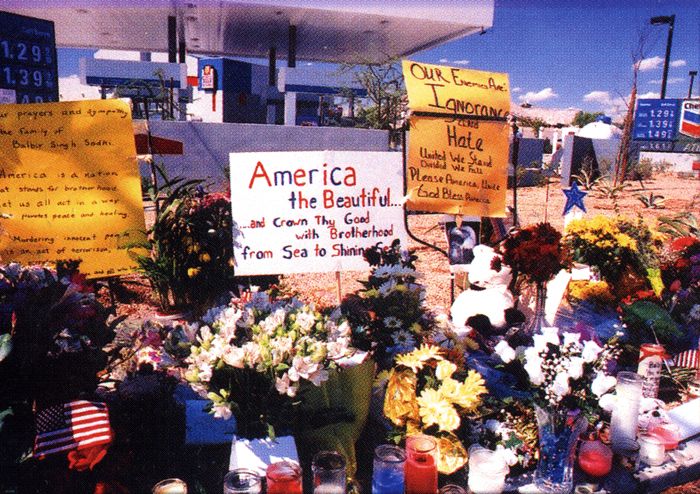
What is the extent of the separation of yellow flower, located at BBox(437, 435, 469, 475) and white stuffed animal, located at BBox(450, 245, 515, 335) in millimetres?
1140

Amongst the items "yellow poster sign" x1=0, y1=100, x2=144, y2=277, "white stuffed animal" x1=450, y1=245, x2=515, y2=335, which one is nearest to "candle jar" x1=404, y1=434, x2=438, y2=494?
"white stuffed animal" x1=450, y1=245, x2=515, y2=335

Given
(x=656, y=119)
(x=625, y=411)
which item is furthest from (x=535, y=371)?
(x=656, y=119)

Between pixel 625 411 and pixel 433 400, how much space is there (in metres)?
1.08

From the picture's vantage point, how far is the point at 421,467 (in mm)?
2176

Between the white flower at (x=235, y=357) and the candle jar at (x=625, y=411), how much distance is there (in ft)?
5.92

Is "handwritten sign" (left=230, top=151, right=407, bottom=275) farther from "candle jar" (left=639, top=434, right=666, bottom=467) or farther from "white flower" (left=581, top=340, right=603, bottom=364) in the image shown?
"candle jar" (left=639, top=434, right=666, bottom=467)

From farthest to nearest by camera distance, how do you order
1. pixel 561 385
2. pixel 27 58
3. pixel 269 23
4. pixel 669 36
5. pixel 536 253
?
pixel 669 36, pixel 269 23, pixel 27 58, pixel 536 253, pixel 561 385

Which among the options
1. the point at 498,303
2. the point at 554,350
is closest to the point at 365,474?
the point at 554,350

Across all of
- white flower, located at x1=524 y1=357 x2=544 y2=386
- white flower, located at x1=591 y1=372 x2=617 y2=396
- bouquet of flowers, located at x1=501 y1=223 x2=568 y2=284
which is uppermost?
bouquet of flowers, located at x1=501 y1=223 x2=568 y2=284

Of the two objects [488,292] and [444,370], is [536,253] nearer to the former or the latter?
[488,292]

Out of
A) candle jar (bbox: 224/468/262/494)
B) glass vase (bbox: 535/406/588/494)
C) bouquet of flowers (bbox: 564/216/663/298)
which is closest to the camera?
candle jar (bbox: 224/468/262/494)

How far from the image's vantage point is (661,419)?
2.99m

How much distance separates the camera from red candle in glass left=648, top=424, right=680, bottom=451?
113 inches

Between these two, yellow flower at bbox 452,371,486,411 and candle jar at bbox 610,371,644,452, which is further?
candle jar at bbox 610,371,644,452
